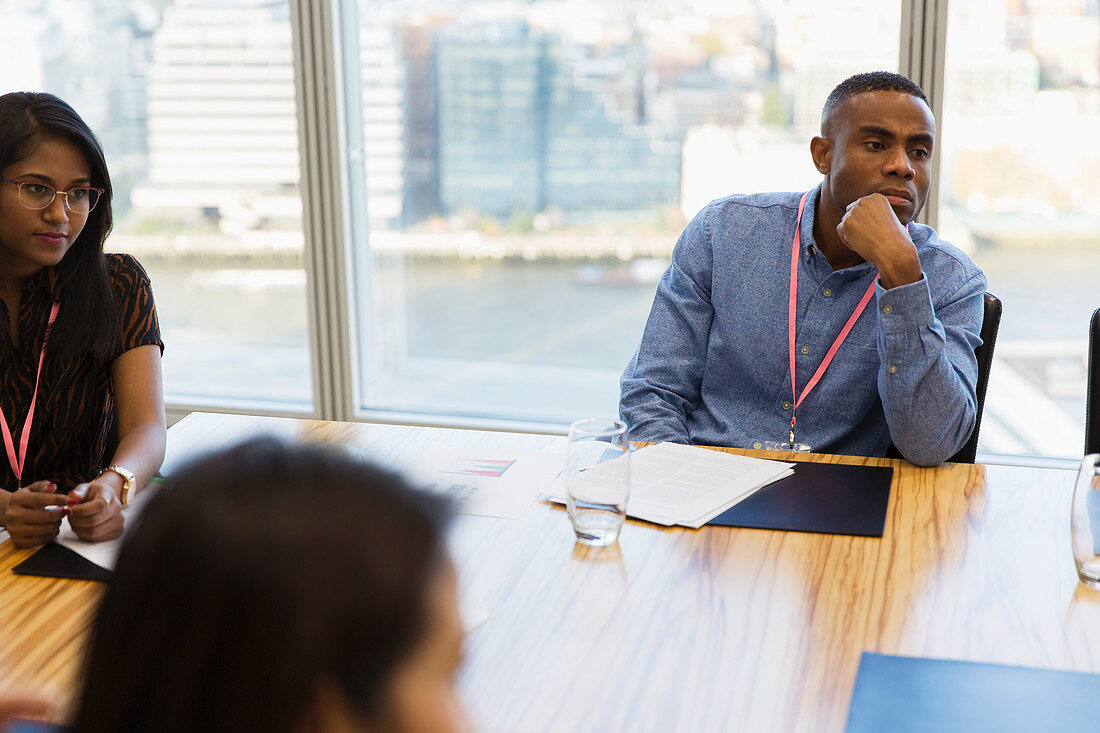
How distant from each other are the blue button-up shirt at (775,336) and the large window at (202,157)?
189 centimetres

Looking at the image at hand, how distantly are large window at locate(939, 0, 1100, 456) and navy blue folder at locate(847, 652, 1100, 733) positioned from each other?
231 centimetres

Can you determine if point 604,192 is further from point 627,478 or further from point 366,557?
point 366,557

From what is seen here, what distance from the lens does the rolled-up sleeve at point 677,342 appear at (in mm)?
2164

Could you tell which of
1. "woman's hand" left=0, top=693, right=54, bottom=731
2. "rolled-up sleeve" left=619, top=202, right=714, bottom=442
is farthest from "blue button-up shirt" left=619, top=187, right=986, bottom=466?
"woman's hand" left=0, top=693, right=54, bottom=731

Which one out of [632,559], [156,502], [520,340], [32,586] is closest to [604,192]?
[520,340]

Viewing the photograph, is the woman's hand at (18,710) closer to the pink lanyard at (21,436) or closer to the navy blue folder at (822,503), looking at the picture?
the navy blue folder at (822,503)

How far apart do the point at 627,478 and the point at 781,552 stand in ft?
0.76

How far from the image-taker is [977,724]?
3.30 feet

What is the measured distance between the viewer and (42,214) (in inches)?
75.4

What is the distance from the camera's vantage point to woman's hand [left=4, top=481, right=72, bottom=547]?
1.47 metres

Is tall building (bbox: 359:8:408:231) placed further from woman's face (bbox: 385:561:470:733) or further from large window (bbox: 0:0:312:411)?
woman's face (bbox: 385:561:470:733)

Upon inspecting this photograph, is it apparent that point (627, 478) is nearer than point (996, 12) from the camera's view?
Yes

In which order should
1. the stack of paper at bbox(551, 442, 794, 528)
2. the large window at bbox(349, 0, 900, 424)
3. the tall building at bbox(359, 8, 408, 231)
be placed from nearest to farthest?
the stack of paper at bbox(551, 442, 794, 528) → the large window at bbox(349, 0, 900, 424) → the tall building at bbox(359, 8, 408, 231)

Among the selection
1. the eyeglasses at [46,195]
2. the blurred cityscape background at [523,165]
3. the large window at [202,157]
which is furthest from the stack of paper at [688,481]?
the large window at [202,157]
